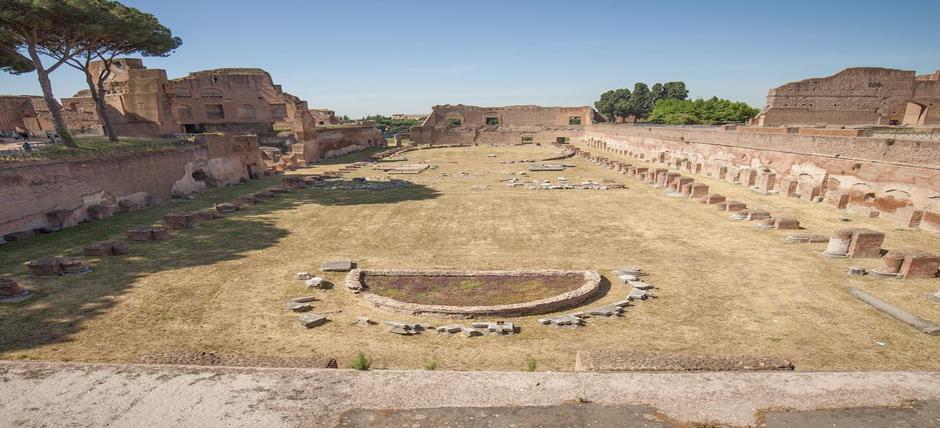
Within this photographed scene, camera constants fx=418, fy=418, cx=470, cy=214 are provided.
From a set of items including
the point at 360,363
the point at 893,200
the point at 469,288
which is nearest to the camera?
the point at 360,363

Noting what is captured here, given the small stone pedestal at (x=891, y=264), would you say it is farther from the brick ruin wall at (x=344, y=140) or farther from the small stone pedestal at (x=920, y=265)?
the brick ruin wall at (x=344, y=140)

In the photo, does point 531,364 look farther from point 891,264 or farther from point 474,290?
point 891,264

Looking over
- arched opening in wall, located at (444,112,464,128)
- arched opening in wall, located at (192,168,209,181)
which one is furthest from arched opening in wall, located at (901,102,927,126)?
arched opening in wall, located at (192,168,209,181)

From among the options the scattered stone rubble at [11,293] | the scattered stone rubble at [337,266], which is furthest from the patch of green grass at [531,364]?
the scattered stone rubble at [11,293]

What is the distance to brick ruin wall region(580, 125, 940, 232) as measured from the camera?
11.3m

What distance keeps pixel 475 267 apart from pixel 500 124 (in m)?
46.0

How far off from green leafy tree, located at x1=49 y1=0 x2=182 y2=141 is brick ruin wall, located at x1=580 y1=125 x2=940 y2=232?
2607cm

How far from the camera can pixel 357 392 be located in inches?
146

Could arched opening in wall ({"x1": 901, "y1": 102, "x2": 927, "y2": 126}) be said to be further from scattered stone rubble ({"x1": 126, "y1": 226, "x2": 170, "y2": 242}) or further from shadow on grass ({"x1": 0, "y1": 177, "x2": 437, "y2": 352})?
scattered stone rubble ({"x1": 126, "y1": 226, "x2": 170, "y2": 242})

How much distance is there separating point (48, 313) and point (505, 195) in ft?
46.2

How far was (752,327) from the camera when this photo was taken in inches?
253

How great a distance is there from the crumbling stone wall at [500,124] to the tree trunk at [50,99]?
1271 inches

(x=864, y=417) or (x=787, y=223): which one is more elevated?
(x=864, y=417)

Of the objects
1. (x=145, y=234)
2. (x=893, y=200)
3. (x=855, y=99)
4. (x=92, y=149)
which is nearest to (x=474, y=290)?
(x=145, y=234)
